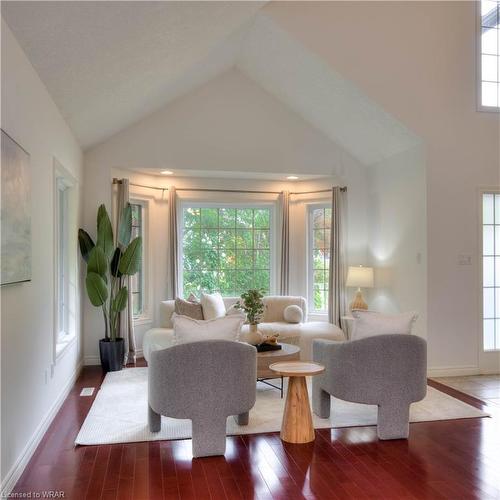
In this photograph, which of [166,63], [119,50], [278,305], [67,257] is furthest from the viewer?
[278,305]

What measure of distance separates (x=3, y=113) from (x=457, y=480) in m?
3.50

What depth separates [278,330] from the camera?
5.82 m

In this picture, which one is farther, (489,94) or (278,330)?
(278,330)

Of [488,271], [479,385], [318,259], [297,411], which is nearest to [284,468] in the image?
[297,411]

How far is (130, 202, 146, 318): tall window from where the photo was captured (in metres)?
6.49

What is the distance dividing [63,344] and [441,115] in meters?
4.87

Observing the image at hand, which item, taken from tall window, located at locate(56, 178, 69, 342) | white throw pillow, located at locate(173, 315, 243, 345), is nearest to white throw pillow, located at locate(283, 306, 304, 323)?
tall window, located at locate(56, 178, 69, 342)

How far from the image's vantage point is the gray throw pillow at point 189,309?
5.57 m

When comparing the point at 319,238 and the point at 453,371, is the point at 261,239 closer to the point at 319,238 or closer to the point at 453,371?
the point at 319,238

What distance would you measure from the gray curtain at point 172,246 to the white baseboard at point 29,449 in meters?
2.14

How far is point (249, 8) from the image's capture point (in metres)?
4.52

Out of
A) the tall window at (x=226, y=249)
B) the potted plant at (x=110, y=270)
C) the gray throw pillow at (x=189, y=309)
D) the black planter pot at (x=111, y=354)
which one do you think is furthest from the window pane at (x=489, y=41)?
the black planter pot at (x=111, y=354)

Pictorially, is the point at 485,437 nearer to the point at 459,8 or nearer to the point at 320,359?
the point at 320,359

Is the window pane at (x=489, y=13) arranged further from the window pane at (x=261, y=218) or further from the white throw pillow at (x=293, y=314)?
the white throw pillow at (x=293, y=314)
